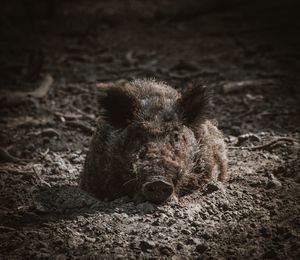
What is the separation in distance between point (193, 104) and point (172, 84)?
3.77m

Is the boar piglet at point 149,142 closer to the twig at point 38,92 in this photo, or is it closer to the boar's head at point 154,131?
the boar's head at point 154,131

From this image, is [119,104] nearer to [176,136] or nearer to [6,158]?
[176,136]

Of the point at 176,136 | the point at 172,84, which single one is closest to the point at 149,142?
the point at 176,136

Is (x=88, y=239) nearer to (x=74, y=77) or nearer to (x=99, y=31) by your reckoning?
(x=74, y=77)

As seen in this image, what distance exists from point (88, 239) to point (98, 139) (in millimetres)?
1683

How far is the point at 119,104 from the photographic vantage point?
5.88 meters

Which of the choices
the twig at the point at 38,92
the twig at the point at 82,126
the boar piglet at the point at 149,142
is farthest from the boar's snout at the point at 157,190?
the twig at the point at 38,92

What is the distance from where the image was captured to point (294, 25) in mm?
12875

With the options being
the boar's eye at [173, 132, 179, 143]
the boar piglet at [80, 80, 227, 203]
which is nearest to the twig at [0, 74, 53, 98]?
the boar piglet at [80, 80, 227, 203]

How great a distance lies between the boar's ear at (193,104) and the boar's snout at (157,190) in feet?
3.74

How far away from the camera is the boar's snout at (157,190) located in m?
4.87

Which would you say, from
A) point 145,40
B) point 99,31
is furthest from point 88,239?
point 99,31

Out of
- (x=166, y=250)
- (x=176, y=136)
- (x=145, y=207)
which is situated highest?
(x=176, y=136)

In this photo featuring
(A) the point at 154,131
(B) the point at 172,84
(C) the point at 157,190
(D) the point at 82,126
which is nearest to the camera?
(C) the point at 157,190
